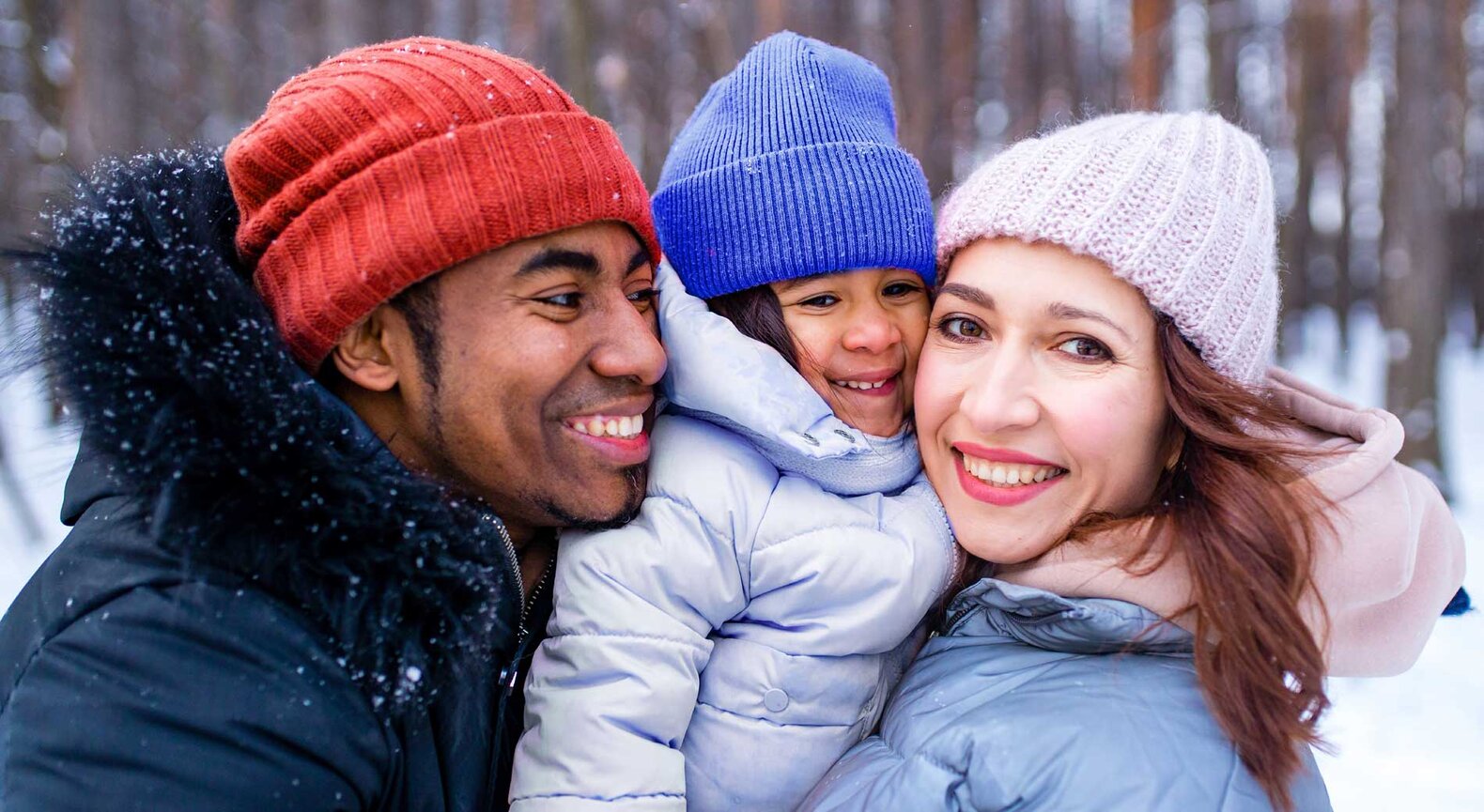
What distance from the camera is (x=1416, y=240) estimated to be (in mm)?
7949

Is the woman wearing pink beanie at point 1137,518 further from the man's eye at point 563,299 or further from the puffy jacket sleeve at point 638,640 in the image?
the man's eye at point 563,299

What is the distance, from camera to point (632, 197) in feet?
7.41

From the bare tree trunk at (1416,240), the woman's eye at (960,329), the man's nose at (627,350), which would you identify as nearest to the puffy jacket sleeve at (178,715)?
the man's nose at (627,350)

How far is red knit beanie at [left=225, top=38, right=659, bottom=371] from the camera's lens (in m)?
2.01

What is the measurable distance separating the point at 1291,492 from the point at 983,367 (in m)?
0.67

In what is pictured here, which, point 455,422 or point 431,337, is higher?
point 431,337

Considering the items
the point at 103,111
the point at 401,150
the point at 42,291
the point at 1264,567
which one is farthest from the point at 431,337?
the point at 103,111

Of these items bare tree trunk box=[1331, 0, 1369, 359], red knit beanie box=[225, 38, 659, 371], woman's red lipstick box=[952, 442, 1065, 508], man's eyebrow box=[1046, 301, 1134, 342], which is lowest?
bare tree trunk box=[1331, 0, 1369, 359]

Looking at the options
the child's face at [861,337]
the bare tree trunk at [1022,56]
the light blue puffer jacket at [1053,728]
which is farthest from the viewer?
the bare tree trunk at [1022,56]

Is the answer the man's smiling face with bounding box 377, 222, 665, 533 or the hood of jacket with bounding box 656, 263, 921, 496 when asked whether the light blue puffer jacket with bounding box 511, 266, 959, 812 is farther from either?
the man's smiling face with bounding box 377, 222, 665, 533

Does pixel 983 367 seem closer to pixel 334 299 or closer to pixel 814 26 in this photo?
pixel 334 299

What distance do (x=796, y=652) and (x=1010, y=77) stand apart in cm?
1972

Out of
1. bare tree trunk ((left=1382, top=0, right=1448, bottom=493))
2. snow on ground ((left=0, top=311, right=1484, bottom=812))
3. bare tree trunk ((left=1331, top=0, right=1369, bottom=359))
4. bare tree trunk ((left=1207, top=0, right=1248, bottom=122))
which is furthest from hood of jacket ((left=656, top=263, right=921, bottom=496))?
bare tree trunk ((left=1331, top=0, right=1369, bottom=359))

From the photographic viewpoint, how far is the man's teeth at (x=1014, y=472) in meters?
2.18
